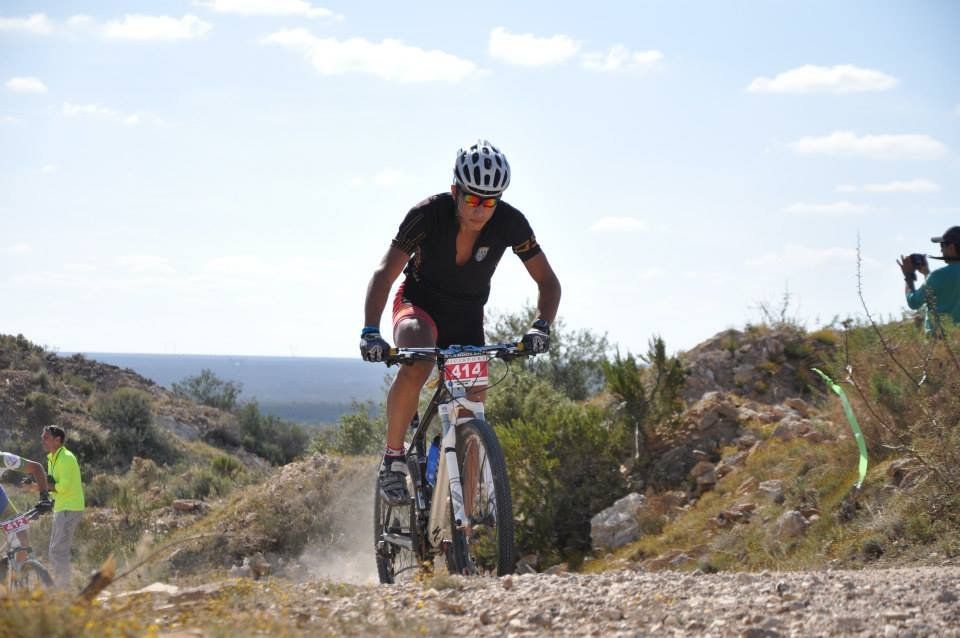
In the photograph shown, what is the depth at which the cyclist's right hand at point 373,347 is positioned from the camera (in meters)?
5.86

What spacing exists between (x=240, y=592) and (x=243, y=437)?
3330cm

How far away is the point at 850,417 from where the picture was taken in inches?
322

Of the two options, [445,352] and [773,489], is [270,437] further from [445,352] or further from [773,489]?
[445,352]

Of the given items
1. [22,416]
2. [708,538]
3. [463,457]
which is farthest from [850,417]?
[22,416]

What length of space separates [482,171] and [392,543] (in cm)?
260

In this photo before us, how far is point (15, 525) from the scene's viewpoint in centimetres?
1071

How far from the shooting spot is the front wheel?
5.80 m

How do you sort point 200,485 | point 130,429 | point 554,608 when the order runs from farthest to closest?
point 130,429 < point 200,485 < point 554,608

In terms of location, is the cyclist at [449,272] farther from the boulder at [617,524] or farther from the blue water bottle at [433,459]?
the boulder at [617,524]

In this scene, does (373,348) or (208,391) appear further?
(208,391)

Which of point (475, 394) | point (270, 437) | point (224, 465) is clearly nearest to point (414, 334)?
point (475, 394)

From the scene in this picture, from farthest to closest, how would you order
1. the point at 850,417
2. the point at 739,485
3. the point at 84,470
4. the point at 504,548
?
the point at 84,470 < the point at 739,485 < the point at 850,417 < the point at 504,548

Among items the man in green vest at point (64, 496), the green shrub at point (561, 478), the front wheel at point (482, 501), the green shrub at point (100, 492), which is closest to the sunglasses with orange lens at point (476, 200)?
the front wheel at point (482, 501)

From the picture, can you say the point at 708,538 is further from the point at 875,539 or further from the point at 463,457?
the point at 463,457
